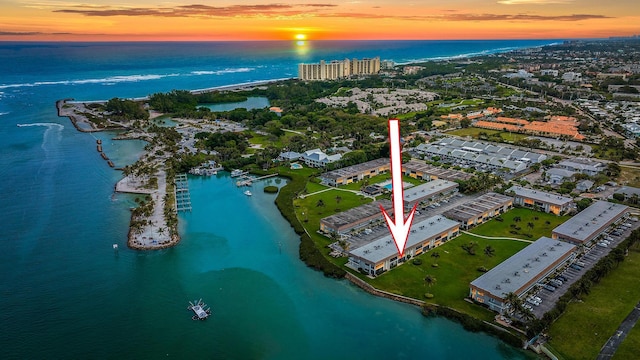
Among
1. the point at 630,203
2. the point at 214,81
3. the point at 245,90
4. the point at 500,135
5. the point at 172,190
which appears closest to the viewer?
the point at 630,203

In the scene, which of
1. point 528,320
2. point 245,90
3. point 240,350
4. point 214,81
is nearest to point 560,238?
point 528,320

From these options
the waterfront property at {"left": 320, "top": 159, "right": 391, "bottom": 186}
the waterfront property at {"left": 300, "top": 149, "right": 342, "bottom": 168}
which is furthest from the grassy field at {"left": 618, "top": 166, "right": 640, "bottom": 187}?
the waterfront property at {"left": 300, "top": 149, "right": 342, "bottom": 168}

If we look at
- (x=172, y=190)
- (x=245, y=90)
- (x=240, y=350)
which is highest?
(x=245, y=90)

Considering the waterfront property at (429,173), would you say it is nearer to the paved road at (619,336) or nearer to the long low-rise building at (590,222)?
the long low-rise building at (590,222)

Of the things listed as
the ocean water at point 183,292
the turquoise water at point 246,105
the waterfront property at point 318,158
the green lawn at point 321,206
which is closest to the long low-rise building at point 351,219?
the green lawn at point 321,206

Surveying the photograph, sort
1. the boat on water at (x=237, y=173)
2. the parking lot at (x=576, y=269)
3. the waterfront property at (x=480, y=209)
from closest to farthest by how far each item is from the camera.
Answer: the parking lot at (x=576, y=269), the waterfront property at (x=480, y=209), the boat on water at (x=237, y=173)

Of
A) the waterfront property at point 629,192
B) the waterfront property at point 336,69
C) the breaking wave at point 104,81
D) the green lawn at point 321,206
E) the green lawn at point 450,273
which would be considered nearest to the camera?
the green lawn at point 450,273

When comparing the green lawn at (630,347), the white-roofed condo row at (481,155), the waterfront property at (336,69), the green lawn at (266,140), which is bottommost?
the green lawn at (630,347)

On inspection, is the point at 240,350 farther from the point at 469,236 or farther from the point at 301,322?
the point at 469,236
